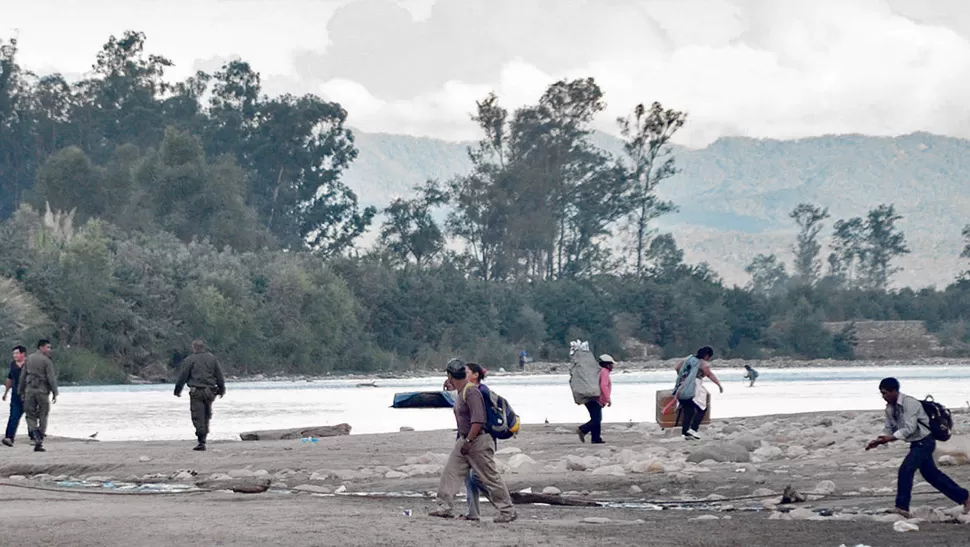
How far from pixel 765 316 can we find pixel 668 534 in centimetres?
9247

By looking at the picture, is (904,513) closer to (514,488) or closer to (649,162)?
(514,488)

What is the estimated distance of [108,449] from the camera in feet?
82.1

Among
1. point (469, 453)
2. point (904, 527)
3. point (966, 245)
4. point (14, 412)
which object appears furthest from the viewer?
point (966, 245)

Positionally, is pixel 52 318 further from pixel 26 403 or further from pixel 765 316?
pixel 765 316

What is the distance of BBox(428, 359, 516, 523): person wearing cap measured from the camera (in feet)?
45.2

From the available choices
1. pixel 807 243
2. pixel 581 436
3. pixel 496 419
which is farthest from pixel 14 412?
pixel 807 243

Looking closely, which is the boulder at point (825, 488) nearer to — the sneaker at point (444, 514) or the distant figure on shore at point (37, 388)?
the sneaker at point (444, 514)

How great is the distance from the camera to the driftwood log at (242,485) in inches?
698

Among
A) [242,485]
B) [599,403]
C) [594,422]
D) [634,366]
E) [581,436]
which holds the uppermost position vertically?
[634,366]

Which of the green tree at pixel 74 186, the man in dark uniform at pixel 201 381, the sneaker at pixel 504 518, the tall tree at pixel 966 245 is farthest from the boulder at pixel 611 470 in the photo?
the tall tree at pixel 966 245

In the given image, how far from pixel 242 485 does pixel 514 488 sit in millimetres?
2982

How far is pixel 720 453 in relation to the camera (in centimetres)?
2084

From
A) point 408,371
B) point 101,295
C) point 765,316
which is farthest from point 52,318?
point 765,316

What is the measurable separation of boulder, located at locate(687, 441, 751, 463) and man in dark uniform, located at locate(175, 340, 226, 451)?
276 inches
